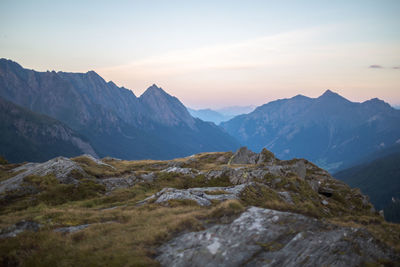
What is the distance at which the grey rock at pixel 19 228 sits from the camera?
1475 cm

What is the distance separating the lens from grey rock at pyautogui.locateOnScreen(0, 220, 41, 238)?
14750mm

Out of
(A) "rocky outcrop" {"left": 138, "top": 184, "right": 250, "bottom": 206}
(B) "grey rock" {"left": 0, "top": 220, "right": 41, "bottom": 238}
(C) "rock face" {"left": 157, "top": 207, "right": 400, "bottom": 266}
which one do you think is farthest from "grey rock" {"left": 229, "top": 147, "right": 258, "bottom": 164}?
(B) "grey rock" {"left": 0, "top": 220, "right": 41, "bottom": 238}

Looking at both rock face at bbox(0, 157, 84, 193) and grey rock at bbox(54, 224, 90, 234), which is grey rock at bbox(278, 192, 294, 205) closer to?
grey rock at bbox(54, 224, 90, 234)

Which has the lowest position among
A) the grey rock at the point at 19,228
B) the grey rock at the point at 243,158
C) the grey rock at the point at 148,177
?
the grey rock at the point at 243,158

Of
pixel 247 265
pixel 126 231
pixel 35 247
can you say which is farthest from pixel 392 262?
pixel 35 247

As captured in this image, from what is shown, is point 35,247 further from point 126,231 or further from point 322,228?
point 322,228

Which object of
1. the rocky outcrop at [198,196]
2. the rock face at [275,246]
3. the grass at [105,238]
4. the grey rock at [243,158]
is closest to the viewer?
the rock face at [275,246]

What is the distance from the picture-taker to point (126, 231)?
53.0ft

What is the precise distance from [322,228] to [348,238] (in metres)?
1.78

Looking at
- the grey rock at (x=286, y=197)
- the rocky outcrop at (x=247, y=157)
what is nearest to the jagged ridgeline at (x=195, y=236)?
the grey rock at (x=286, y=197)

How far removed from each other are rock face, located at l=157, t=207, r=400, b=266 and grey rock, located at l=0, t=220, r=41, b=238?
→ 9080 millimetres

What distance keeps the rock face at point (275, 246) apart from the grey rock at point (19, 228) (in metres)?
9.08

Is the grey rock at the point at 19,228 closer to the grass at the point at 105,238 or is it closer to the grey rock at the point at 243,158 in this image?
the grass at the point at 105,238

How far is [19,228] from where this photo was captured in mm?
15422
